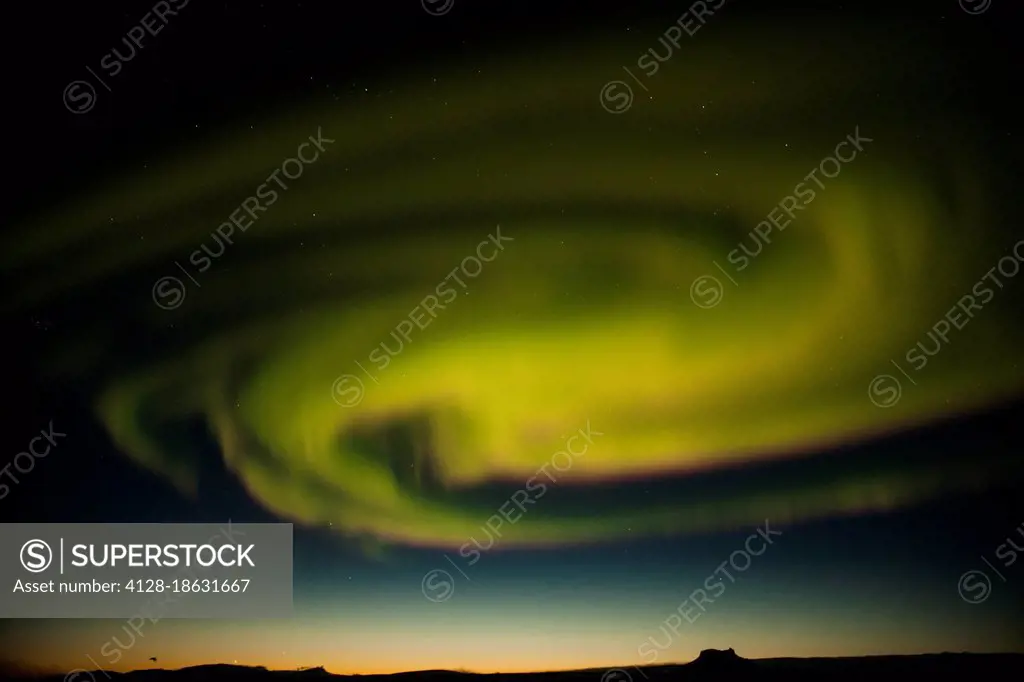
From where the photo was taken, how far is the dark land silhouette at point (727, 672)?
3297 millimetres

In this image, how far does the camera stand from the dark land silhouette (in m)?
3.30

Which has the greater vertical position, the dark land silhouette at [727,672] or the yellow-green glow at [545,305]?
the yellow-green glow at [545,305]

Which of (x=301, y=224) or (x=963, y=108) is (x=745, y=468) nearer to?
(x=963, y=108)

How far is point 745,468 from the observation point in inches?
132

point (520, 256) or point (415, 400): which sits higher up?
point (520, 256)

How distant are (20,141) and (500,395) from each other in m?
2.17

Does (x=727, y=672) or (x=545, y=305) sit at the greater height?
(x=545, y=305)

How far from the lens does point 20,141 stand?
3.46 metres

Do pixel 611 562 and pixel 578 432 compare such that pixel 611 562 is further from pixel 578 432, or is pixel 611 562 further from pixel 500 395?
pixel 500 395

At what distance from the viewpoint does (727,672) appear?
331cm

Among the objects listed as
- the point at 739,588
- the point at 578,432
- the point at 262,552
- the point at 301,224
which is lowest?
the point at 739,588

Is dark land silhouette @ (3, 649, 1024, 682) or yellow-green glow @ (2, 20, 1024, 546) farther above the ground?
yellow-green glow @ (2, 20, 1024, 546)

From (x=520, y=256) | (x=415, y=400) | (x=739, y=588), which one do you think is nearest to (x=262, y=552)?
(x=415, y=400)

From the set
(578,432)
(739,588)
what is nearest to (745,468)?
(739,588)
